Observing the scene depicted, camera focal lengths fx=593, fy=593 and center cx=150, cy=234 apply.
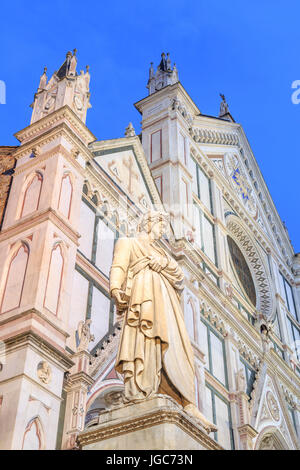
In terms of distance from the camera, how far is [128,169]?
1534 cm

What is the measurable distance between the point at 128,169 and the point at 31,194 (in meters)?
4.47

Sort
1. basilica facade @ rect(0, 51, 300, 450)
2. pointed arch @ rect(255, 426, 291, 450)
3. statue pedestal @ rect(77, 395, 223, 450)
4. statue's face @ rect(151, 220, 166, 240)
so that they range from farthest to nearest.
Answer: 1. pointed arch @ rect(255, 426, 291, 450)
2. basilica facade @ rect(0, 51, 300, 450)
3. statue's face @ rect(151, 220, 166, 240)
4. statue pedestal @ rect(77, 395, 223, 450)

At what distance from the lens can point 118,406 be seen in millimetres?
5246

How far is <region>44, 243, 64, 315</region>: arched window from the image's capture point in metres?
9.54

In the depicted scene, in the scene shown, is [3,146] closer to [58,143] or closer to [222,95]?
[58,143]

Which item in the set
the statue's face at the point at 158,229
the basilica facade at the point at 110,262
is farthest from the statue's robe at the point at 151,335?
the basilica facade at the point at 110,262

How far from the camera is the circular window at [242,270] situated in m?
21.4

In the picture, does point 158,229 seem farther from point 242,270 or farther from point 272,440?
point 242,270

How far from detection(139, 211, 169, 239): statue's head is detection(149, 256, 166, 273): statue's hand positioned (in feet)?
1.80

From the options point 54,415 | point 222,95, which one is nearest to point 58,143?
point 54,415

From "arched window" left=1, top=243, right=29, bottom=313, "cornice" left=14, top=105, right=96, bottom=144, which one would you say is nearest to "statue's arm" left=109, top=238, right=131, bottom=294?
"arched window" left=1, top=243, right=29, bottom=313

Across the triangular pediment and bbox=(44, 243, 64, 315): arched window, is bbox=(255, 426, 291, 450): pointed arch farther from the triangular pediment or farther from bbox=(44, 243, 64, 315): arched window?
bbox=(44, 243, 64, 315): arched window

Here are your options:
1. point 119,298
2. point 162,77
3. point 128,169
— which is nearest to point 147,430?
point 119,298

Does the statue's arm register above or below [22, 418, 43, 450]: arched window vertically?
above
